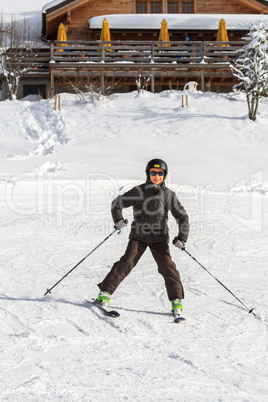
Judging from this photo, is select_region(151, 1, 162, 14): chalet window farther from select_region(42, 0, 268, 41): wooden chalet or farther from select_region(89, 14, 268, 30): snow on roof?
select_region(89, 14, 268, 30): snow on roof

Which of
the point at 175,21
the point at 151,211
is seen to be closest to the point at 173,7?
the point at 175,21

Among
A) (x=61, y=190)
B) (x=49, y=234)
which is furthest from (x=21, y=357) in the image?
(x=61, y=190)

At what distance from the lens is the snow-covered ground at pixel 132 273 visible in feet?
11.5

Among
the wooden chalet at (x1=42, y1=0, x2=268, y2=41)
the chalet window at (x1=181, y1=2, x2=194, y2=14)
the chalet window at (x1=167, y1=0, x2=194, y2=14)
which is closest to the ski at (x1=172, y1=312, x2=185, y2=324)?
the wooden chalet at (x1=42, y1=0, x2=268, y2=41)

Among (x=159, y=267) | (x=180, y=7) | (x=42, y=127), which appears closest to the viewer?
(x=159, y=267)

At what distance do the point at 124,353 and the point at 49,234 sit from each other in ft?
15.5

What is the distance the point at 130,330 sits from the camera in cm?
444

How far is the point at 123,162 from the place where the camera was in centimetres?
1536

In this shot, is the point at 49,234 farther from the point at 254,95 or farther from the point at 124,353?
the point at 254,95

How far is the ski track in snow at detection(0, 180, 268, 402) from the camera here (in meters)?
3.33

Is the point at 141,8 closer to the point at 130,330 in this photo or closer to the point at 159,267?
the point at 159,267

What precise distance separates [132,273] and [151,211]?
1813 mm

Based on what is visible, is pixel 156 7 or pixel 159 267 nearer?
pixel 159 267

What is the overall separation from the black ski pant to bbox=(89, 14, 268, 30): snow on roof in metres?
22.1
